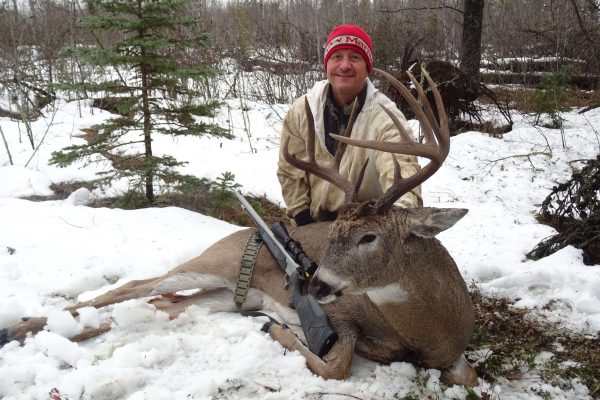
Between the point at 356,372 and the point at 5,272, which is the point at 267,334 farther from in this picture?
the point at 5,272

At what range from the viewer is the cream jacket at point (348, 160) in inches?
142

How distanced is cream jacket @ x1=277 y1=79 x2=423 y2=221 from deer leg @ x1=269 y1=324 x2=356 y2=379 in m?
1.00

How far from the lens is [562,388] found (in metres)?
2.81

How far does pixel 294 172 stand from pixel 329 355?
6.56 ft

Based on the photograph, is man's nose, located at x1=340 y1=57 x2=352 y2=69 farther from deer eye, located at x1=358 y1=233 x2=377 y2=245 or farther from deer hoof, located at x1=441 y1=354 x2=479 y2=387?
deer hoof, located at x1=441 y1=354 x2=479 y2=387

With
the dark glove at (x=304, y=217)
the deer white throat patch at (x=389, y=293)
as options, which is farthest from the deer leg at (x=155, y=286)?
the deer white throat patch at (x=389, y=293)

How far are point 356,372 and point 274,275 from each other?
114 cm

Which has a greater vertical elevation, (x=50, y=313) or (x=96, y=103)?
(x=96, y=103)

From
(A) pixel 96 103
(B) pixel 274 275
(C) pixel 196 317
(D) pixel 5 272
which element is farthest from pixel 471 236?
(A) pixel 96 103

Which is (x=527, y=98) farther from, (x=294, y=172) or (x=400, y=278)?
(x=400, y=278)

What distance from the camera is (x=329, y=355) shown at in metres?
3.03

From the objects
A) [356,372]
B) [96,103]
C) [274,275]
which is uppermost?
[96,103]

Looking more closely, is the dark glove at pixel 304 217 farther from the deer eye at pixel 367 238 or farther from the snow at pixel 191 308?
the deer eye at pixel 367 238

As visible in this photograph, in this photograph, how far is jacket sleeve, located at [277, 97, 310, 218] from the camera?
14.9 ft
